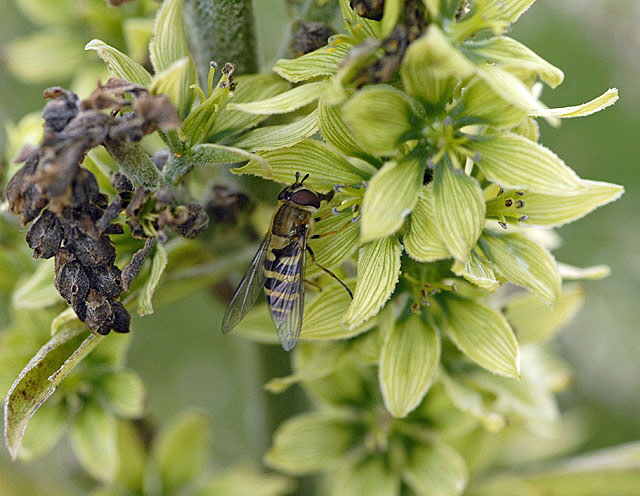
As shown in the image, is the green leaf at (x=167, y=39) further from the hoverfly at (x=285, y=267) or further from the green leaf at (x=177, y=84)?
the hoverfly at (x=285, y=267)

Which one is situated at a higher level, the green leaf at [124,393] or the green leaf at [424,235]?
the green leaf at [424,235]

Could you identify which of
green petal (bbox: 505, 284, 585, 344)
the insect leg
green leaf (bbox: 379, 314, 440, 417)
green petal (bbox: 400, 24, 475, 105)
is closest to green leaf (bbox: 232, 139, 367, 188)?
the insect leg

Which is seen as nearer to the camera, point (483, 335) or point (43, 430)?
point (483, 335)

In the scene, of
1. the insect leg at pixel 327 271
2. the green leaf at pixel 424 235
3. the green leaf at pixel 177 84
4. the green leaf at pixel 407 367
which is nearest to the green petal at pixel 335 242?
the insect leg at pixel 327 271

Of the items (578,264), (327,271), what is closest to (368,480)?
(327,271)

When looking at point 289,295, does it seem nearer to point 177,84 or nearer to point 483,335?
point 483,335

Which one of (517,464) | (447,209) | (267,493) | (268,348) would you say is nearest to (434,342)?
(447,209)

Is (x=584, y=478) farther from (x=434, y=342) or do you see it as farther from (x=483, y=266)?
(x=483, y=266)
